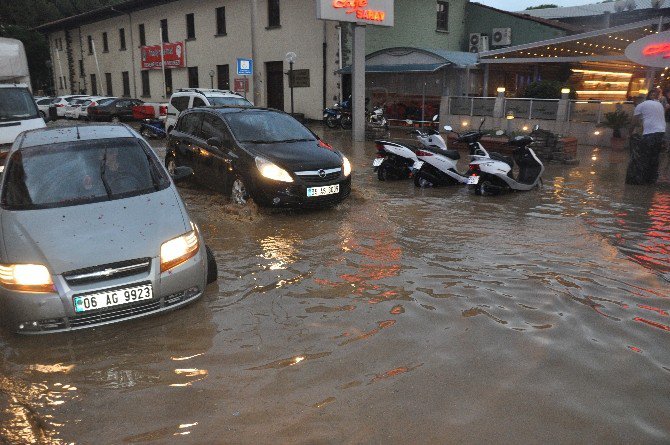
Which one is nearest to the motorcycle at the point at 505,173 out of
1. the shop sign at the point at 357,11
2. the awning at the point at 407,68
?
the shop sign at the point at 357,11

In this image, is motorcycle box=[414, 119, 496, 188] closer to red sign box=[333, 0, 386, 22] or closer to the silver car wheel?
the silver car wheel

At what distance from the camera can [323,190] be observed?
7855mm

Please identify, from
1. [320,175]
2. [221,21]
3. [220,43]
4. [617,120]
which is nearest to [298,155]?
[320,175]

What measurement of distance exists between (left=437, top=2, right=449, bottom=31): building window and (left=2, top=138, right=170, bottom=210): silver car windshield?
26706 millimetres

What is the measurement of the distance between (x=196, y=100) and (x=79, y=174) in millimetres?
11922

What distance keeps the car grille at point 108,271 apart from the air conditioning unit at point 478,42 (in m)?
28.1

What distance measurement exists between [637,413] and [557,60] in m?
19.0

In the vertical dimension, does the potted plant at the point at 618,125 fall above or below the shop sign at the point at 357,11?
below

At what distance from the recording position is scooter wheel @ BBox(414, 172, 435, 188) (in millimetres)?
10266

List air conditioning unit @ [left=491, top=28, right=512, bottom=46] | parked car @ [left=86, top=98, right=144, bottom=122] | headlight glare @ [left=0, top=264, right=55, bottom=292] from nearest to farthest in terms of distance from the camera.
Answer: headlight glare @ [left=0, top=264, right=55, bottom=292]
parked car @ [left=86, top=98, right=144, bottom=122]
air conditioning unit @ [left=491, top=28, right=512, bottom=46]

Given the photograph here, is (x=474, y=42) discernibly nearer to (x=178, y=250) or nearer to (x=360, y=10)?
(x=360, y=10)

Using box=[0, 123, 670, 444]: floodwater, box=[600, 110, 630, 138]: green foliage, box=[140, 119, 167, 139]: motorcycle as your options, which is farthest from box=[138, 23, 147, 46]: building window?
box=[0, 123, 670, 444]: floodwater

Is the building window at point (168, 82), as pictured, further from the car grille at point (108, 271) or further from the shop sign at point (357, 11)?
the car grille at point (108, 271)

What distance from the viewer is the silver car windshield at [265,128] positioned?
8.52 metres
